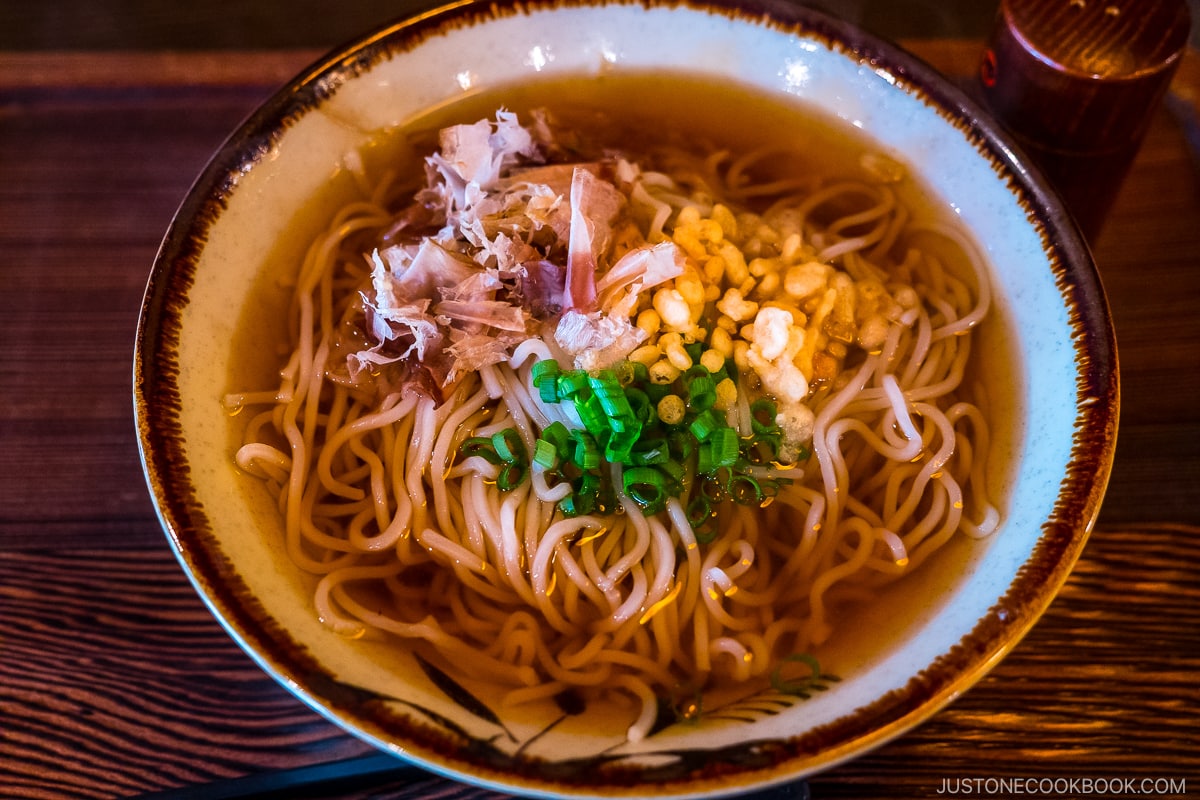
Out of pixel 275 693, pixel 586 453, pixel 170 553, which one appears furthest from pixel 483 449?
pixel 170 553

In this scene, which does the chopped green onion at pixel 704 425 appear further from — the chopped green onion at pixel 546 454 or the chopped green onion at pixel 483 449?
the chopped green onion at pixel 483 449

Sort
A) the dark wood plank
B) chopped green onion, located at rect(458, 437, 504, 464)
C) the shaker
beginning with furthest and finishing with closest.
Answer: the shaker
chopped green onion, located at rect(458, 437, 504, 464)
the dark wood plank

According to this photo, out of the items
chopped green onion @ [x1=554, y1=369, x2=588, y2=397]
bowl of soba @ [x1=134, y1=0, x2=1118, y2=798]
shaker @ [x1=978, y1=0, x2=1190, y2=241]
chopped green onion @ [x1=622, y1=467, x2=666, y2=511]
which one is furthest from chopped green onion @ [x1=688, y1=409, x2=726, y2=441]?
shaker @ [x1=978, y1=0, x2=1190, y2=241]

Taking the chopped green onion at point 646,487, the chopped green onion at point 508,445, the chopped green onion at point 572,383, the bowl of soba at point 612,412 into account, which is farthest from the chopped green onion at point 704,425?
the chopped green onion at point 508,445

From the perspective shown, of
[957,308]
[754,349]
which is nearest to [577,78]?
[754,349]

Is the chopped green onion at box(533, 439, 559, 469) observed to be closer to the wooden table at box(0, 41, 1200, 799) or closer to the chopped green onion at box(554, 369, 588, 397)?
the chopped green onion at box(554, 369, 588, 397)

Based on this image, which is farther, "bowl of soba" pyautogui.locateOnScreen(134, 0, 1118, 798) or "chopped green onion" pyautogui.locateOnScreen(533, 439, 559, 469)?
"chopped green onion" pyautogui.locateOnScreen(533, 439, 559, 469)

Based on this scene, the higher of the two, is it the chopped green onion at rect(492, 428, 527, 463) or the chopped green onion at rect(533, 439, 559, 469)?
the chopped green onion at rect(492, 428, 527, 463)

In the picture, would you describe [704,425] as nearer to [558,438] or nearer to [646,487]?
[646,487]
